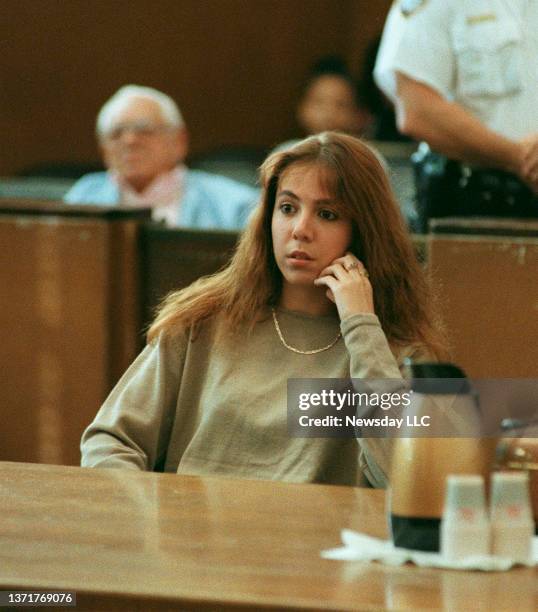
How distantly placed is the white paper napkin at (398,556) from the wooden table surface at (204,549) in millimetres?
13

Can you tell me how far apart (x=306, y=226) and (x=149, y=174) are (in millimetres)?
2363

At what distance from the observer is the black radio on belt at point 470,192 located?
315 centimetres

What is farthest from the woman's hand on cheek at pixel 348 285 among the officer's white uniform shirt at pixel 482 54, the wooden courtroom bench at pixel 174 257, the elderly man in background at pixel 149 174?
the elderly man in background at pixel 149 174

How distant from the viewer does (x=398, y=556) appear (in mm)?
1490

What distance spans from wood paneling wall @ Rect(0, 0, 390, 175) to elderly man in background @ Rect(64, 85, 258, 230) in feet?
5.52

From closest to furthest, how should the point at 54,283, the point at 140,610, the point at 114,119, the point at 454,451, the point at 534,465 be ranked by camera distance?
the point at 140,610 → the point at 454,451 → the point at 534,465 → the point at 54,283 → the point at 114,119

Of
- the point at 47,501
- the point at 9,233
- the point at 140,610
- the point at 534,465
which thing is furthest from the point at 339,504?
the point at 9,233

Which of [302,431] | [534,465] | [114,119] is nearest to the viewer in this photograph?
[534,465]

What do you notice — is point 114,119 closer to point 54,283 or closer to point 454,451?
point 54,283

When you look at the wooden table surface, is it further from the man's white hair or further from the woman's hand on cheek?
the man's white hair

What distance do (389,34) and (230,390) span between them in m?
1.32

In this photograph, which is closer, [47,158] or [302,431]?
[302,431]

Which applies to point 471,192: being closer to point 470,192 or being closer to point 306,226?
point 470,192

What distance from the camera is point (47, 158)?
636 centimetres
